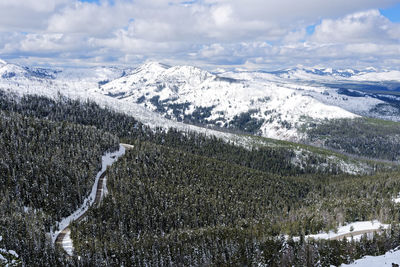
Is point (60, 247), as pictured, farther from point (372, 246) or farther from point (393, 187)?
point (393, 187)

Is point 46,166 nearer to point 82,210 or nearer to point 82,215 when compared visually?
point 82,210

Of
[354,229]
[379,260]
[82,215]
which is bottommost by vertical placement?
[82,215]

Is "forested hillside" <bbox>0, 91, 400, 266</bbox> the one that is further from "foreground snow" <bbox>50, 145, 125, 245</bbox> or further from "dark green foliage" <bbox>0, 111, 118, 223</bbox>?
"foreground snow" <bbox>50, 145, 125, 245</bbox>


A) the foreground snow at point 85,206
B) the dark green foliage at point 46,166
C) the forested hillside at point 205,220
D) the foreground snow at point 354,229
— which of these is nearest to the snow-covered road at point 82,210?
the foreground snow at point 85,206

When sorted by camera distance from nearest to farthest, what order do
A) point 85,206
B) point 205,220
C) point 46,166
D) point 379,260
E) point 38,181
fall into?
point 379,260, point 85,206, point 38,181, point 205,220, point 46,166

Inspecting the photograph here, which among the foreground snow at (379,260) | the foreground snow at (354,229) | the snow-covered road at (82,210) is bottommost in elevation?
the snow-covered road at (82,210)

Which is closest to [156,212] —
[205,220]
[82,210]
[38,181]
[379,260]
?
[205,220]

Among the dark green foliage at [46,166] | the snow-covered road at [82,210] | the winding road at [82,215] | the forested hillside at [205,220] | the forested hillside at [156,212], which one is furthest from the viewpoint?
the dark green foliage at [46,166]

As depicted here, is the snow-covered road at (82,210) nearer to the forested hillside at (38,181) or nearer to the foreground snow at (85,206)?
the foreground snow at (85,206)

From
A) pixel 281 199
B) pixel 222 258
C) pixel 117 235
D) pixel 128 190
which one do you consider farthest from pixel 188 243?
pixel 281 199

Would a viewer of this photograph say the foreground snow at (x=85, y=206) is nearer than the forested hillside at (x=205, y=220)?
No

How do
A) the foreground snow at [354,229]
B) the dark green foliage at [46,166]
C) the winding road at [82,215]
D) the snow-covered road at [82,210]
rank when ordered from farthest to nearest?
the dark green foliage at [46,166], the snow-covered road at [82,210], the winding road at [82,215], the foreground snow at [354,229]
